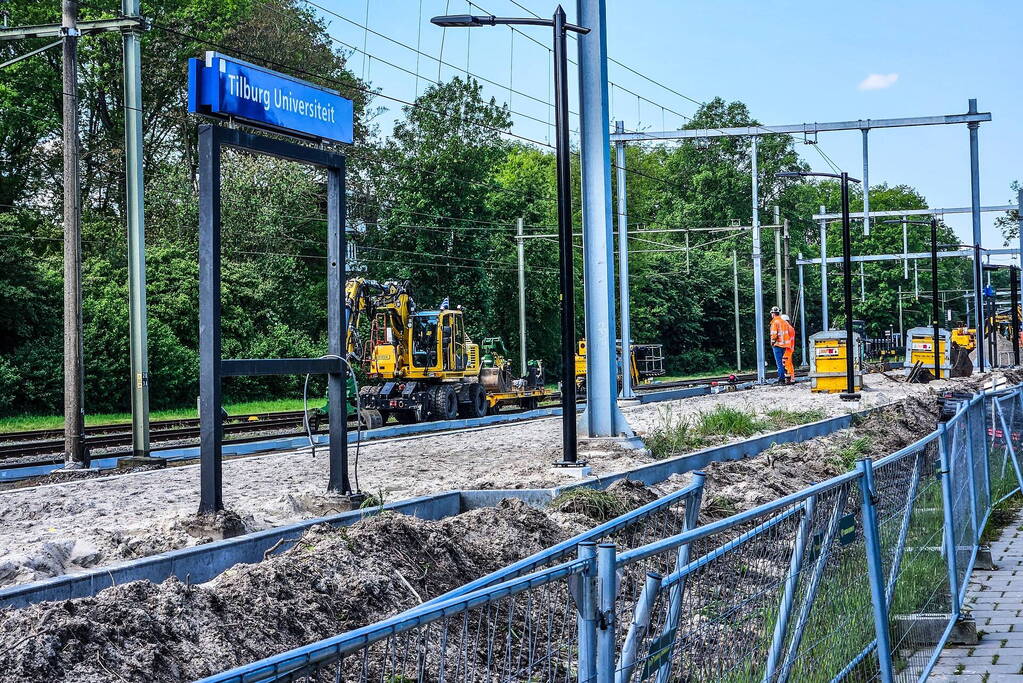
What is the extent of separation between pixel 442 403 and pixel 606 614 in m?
24.8

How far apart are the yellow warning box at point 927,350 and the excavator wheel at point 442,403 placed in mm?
17000

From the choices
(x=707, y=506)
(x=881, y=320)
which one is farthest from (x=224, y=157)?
(x=881, y=320)

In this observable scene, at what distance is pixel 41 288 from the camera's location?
34656mm

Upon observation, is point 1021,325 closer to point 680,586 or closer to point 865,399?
point 865,399

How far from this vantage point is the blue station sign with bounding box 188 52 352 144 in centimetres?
945

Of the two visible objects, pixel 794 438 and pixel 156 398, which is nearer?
pixel 794 438

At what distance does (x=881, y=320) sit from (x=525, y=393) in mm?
61991

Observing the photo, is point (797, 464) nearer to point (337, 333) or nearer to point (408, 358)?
point (337, 333)

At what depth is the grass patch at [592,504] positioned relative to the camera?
9.93m

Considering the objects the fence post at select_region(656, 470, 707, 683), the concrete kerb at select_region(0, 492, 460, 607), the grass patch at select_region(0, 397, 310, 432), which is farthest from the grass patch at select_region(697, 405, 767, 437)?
the grass patch at select_region(0, 397, 310, 432)

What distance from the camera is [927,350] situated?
3806 cm

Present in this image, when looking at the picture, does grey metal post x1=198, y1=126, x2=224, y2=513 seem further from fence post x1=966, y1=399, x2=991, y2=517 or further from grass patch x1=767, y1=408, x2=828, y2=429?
grass patch x1=767, y1=408, x2=828, y2=429

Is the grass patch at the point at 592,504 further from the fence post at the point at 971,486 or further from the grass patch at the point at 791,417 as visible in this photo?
the grass patch at the point at 791,417

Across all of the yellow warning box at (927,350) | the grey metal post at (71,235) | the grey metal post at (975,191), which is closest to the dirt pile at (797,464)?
the grey metal post at (71,235)
